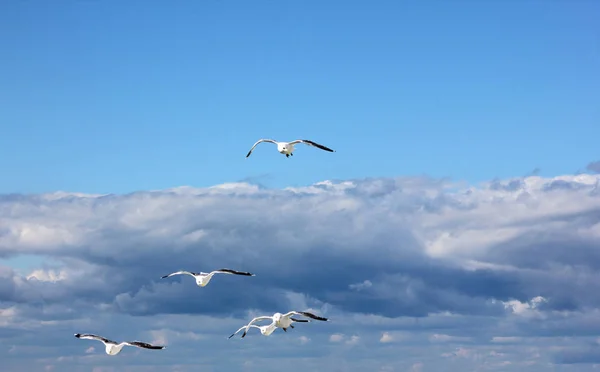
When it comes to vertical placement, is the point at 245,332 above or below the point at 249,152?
below

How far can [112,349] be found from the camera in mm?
106625

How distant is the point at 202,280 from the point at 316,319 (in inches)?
663

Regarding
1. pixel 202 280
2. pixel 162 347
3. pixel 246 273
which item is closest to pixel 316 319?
pixel 246 273

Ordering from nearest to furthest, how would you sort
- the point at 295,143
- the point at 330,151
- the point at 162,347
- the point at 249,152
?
the point at 162,347 → the point at 330,151 → the point at 295,143 → the point at 249,152

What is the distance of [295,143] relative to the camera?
11569 centimetres

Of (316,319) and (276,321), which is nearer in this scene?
(316,319)

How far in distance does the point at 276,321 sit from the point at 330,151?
26.1 metres

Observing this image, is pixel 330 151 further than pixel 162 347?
Yes

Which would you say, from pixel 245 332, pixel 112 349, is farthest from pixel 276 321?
pixel 112 349

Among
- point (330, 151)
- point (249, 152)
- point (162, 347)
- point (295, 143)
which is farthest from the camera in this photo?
point (249, 152)

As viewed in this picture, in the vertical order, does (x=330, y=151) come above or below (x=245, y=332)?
above

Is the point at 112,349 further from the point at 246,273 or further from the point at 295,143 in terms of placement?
the point at 295,143

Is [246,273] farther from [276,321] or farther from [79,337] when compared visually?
[79,337]

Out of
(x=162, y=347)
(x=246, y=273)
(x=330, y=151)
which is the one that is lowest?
(x=162, y=347)
